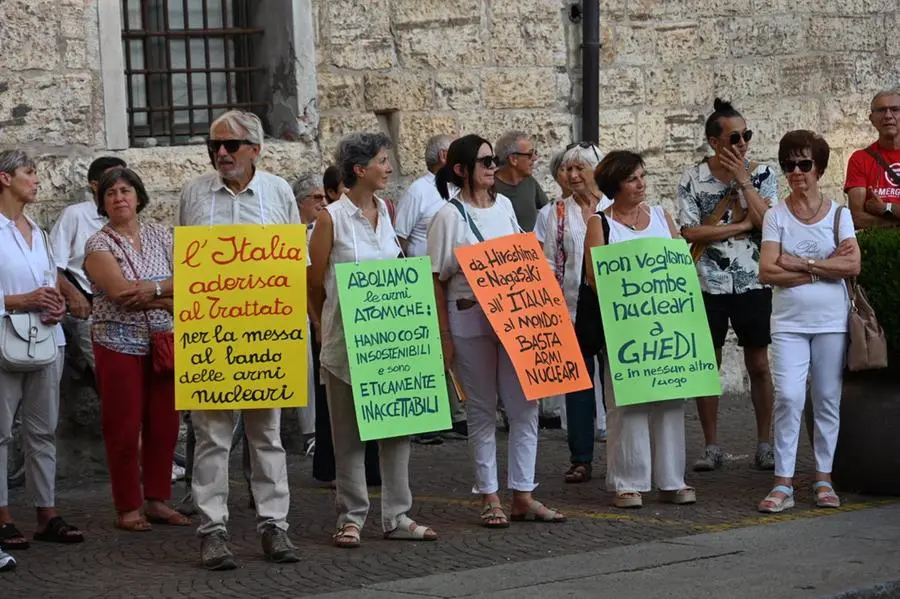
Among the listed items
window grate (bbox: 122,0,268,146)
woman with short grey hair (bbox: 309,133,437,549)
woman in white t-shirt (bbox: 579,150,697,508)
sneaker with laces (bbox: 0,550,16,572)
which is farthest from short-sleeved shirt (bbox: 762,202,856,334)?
window grate (bbox: 122,0,268,146)

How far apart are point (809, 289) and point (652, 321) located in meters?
0.79

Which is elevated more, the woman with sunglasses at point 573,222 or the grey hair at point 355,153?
the grey hair at point 355,153

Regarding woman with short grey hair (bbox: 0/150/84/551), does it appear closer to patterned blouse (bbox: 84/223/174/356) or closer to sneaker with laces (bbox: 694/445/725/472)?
patterned blouse (bbox: 84/223/174/356)

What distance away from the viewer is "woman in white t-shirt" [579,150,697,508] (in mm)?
8828

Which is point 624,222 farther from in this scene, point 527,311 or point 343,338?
point 343,338

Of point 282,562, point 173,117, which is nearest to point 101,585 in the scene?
point 282,562

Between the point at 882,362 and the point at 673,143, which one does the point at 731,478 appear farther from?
the point at 673,143

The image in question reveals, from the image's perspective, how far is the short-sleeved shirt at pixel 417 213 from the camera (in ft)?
36.2

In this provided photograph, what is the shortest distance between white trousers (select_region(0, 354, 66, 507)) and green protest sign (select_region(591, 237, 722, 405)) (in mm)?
2681

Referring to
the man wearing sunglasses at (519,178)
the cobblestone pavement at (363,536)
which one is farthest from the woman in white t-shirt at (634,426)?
the man wearing sunglasses at (519,178)

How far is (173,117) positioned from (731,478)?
437 centimetres

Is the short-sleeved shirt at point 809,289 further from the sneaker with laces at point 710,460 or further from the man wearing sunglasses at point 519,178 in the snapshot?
the man wearing sunglasses at point 519,178

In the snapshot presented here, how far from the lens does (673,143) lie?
13148 millimetres

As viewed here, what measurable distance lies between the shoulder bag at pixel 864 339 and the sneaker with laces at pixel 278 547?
2.91m
